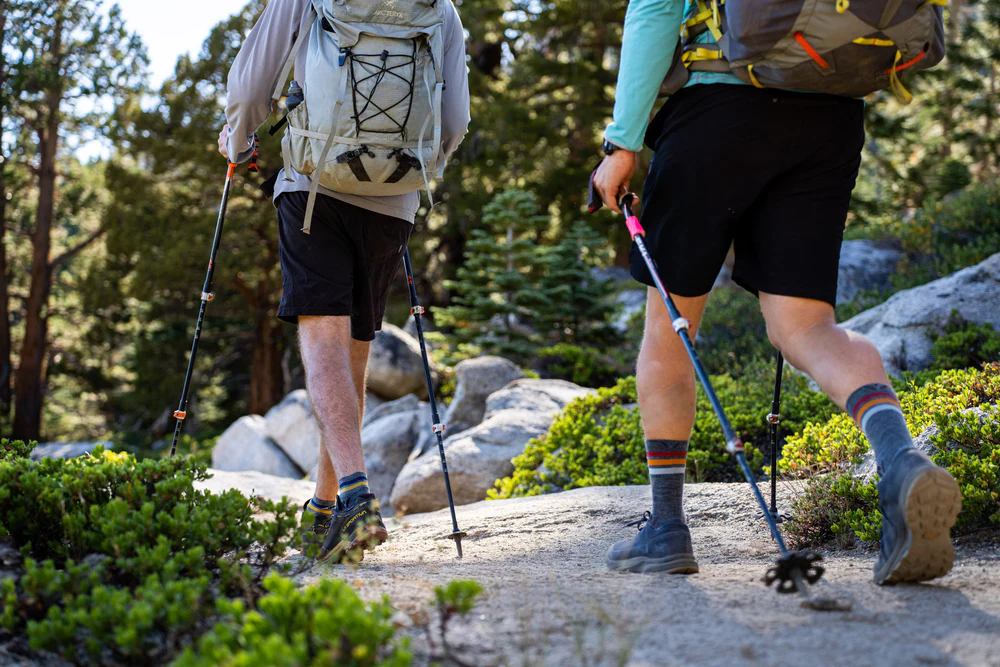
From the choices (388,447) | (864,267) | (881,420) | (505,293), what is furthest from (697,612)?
(505,293)

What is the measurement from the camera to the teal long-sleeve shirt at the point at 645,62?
2.48 meters

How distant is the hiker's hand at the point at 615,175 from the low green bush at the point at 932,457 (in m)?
1.37

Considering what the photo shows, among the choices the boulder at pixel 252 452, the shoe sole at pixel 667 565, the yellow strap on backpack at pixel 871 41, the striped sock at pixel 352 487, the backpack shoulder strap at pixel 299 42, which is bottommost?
the boulder at pixel 252 452

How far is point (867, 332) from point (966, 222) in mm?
3958

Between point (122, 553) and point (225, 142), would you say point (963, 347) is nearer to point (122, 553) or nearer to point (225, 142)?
point (225, 142)

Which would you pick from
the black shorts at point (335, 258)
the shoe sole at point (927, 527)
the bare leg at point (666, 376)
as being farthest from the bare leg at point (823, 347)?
the black shorts at point (335, 258)

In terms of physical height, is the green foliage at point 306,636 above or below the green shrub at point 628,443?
above

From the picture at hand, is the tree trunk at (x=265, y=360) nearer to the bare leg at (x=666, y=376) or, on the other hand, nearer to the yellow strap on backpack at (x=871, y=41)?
the bare leg at (x=666, y=376)

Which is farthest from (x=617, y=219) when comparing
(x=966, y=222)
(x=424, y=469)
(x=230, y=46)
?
(x=424, y=469)

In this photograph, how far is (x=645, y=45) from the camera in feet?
8.15

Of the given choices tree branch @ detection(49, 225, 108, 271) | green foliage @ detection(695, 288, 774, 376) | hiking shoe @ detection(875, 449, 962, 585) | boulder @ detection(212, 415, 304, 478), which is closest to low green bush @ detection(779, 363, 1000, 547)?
hiking shoe @ detection(875, 449, 962, 585)

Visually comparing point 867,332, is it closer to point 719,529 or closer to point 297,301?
point 719,529

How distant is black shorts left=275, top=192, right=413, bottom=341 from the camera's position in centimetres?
305

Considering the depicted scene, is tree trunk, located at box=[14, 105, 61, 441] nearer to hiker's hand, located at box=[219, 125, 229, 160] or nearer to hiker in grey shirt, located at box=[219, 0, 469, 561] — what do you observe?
hiker's hand, located at box=[219, 125, 229, 160]
